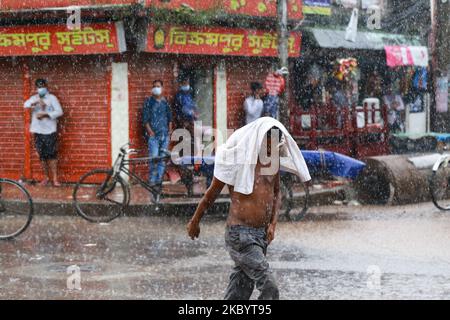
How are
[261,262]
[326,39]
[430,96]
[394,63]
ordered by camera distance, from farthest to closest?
[430,96] → [394,63] → [326,39] → [261,262]

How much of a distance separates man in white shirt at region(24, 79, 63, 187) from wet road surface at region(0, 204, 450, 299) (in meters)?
3.12

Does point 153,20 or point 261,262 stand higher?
point 153,20

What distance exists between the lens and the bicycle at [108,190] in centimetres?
1433

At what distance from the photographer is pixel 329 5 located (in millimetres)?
23375

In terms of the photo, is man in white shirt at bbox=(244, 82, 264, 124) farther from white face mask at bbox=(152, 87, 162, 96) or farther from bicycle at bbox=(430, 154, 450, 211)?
bicycle at bbox=(430, 154, 450, 211)

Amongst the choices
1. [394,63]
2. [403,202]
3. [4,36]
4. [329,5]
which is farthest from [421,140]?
[4,36]

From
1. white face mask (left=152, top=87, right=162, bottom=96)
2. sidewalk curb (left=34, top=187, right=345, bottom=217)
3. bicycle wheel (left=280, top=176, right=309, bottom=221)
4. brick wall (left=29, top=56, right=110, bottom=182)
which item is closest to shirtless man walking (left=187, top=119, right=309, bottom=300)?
bicycle wheel (left=280, top=176, right=309, bottom=221)

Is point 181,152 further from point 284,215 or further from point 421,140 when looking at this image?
point 421,140

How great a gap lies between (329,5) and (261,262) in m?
17.3

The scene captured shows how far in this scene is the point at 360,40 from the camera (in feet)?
76.7

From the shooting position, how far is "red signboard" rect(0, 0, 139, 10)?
17656 mm

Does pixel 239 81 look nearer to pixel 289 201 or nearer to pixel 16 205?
pixel 289 201

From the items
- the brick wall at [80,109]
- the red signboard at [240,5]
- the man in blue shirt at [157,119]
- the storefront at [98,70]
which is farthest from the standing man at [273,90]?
the brick wall at [80,109]

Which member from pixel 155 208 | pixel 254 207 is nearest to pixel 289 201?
pixel 155 208
